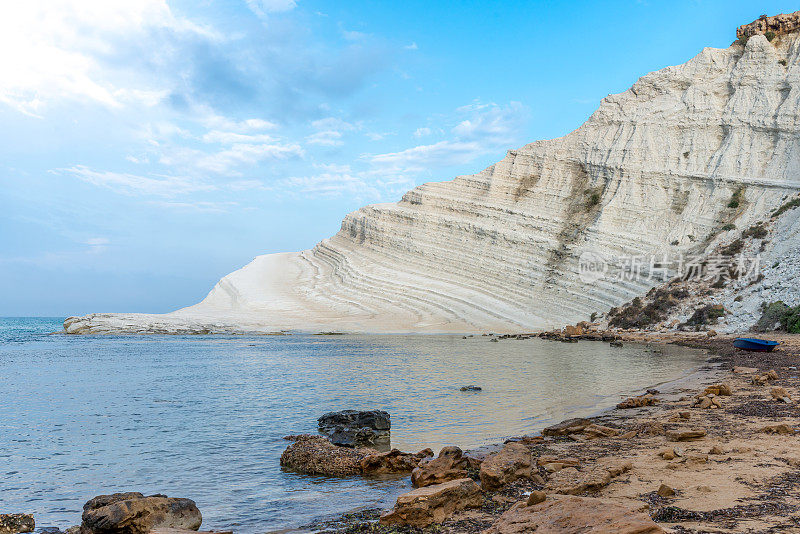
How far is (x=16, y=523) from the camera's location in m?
5.70

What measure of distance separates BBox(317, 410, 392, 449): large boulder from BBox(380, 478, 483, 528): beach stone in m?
3.81

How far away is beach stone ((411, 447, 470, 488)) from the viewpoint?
673cm

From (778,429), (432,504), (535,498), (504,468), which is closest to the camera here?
(535,498)

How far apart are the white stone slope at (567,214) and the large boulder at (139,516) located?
36935mm

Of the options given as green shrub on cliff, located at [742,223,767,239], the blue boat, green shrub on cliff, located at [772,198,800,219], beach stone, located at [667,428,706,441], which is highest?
green shrub on cliff, located at [772,198,800,219]

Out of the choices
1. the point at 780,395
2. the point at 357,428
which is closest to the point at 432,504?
the point at 357,428

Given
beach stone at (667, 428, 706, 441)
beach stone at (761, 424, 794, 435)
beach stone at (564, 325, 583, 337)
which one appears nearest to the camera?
beach stone at (761, 424, 794, 435)

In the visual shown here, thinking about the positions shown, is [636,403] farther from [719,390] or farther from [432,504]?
[432,504]

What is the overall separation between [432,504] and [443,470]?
1.40 meters

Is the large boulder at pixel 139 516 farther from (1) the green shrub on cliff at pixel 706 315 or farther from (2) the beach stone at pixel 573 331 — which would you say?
(1) the green shrub on cliff at pixel 706 315

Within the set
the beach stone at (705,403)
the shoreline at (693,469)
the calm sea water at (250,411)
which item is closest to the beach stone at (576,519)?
the shoreline at (693,469)

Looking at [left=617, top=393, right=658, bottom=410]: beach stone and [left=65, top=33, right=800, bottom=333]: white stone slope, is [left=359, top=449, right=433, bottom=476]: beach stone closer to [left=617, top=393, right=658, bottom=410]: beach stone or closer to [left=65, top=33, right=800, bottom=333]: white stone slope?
[left=617, top=393, right=658, bottom=410]: beach stone

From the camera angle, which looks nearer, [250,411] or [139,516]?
[139,516]

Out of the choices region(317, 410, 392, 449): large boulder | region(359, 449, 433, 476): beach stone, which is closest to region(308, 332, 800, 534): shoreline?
region(359, 449, 433, 476): beach stone
